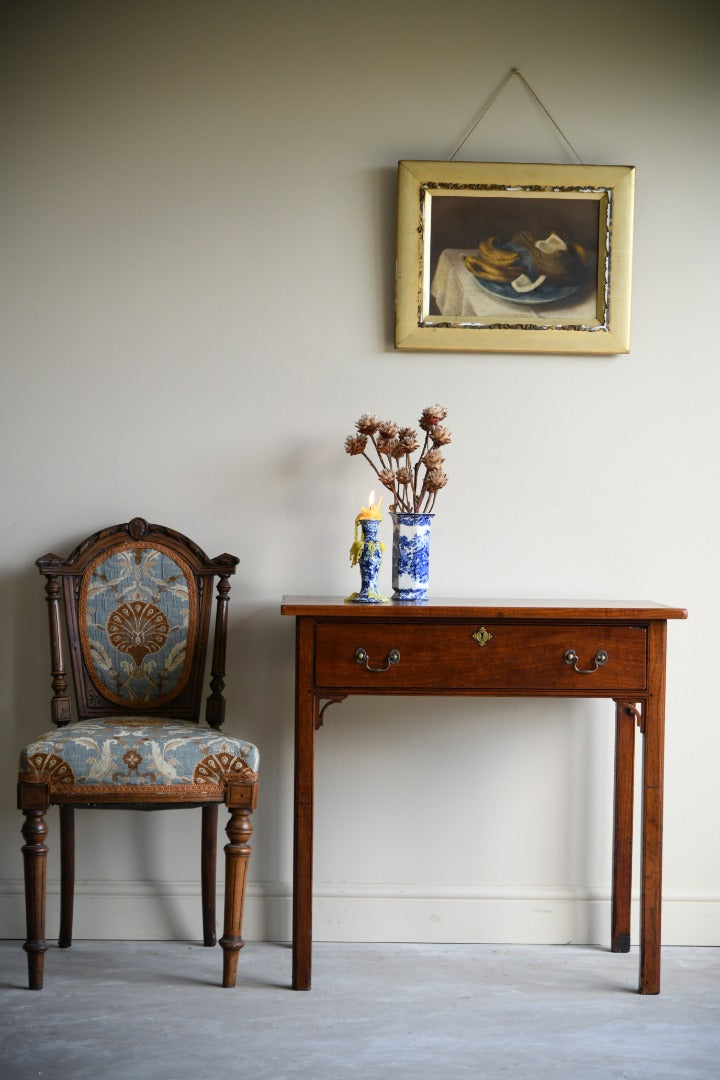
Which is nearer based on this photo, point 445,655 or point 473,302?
point 445,655

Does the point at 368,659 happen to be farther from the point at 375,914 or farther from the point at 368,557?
the point at 375,914

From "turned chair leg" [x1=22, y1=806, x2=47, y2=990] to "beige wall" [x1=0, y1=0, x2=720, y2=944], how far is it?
448 millimetres

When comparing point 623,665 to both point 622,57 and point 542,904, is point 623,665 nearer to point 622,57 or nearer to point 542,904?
point 542,904

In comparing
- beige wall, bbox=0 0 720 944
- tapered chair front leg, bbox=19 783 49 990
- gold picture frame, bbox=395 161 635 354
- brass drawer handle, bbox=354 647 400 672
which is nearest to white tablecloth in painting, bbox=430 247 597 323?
gold picture frame, bbox=395 161 635 354

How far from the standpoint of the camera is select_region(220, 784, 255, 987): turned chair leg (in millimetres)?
2387

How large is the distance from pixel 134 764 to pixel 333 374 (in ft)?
4.01

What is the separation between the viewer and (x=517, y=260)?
9.48 ft

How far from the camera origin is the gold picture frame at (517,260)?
287cm

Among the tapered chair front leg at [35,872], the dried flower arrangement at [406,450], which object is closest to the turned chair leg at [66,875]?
the tapered chair front leg at [35,872]

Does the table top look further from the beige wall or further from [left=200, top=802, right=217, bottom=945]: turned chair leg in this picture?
[left=200, top=802, right=217, bottom=945]: turned chair leg

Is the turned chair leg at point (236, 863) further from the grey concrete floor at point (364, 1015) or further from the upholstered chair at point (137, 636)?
the upholstered chair at point (137, 636)

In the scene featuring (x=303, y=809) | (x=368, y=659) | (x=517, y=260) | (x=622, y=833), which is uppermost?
(x=517, y=260)

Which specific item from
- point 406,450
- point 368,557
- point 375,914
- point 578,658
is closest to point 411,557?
point 368,557

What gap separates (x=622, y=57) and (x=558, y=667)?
177 centimetres
